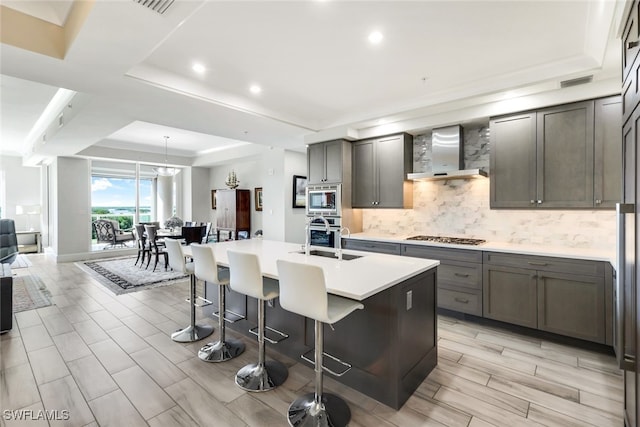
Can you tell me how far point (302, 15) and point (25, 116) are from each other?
6311 millimetres

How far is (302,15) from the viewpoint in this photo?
2.20 meters

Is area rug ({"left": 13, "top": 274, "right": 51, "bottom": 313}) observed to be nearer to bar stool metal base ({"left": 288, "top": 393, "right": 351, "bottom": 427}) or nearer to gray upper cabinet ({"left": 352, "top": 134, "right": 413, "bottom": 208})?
bar stool metal base ({"left": 288, "top": 393, "right": 351, "bottom": 427})

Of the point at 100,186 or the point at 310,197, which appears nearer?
the point at 310,197

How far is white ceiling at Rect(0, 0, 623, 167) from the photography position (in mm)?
2119

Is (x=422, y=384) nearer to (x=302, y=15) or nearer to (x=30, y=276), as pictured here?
(x=302, y=15)

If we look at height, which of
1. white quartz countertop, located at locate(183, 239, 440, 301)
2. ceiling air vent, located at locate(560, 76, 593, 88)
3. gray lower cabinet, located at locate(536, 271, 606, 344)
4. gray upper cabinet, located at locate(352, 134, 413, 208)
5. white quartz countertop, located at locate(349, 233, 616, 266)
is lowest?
gray lower cabinet, located at locate(536, 271, 606, 344)

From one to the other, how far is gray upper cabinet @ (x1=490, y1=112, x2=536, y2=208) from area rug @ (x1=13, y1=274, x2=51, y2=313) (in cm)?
630

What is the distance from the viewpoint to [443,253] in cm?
361

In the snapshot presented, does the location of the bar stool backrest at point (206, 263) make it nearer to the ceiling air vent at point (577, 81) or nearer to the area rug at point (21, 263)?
the ceiling air vent at point (577, 81)

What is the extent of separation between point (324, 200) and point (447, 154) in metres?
2.05

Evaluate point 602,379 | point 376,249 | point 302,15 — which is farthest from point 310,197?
point 602,379

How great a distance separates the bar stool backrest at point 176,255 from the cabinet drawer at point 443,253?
272 cm

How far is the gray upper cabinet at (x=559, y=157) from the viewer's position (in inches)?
112

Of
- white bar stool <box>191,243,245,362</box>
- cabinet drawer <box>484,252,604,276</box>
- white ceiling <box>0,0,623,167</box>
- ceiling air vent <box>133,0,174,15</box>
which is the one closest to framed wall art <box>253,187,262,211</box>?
white ceiling <box>0,0,623,167</box>
